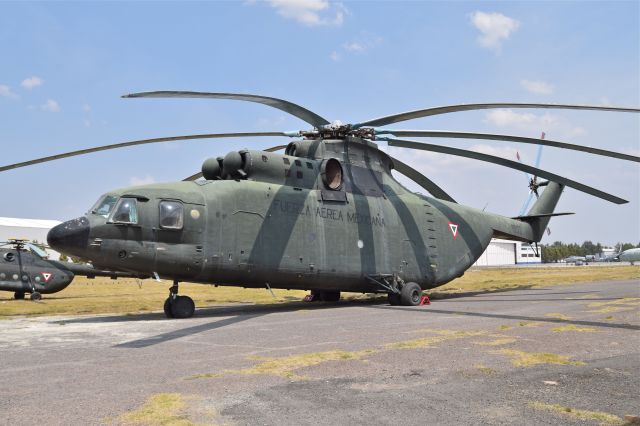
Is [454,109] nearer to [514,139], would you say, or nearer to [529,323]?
[514,139]

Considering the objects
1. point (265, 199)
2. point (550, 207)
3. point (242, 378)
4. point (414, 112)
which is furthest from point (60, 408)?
point (550, 207)

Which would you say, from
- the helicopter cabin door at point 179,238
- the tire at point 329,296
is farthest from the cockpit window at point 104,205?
the tire at point 329,296

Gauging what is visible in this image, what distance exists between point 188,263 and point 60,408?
8.85 meters

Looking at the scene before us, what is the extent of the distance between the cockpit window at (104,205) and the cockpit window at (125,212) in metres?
0.16

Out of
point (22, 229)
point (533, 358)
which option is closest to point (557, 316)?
point (533, 358)

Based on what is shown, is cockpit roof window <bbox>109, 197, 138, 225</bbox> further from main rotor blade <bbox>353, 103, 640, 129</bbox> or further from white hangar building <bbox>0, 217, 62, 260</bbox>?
white hangar building <bbox>0, 217, 62, 260</bbox>

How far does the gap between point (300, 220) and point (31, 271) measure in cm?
1550

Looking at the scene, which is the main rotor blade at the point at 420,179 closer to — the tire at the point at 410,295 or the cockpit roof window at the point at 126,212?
the tire at the point at 410,295

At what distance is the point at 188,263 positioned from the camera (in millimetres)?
13898

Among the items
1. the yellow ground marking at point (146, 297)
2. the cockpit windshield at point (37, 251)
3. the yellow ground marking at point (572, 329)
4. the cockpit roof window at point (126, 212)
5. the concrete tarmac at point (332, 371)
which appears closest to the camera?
the concrete tarmac at point (332, 371)

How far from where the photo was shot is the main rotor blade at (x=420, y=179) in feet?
65.4

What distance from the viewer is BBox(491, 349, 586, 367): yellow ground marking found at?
7.08m

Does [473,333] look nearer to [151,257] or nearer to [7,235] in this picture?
[151,257]

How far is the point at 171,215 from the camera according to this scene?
45.2 feet
